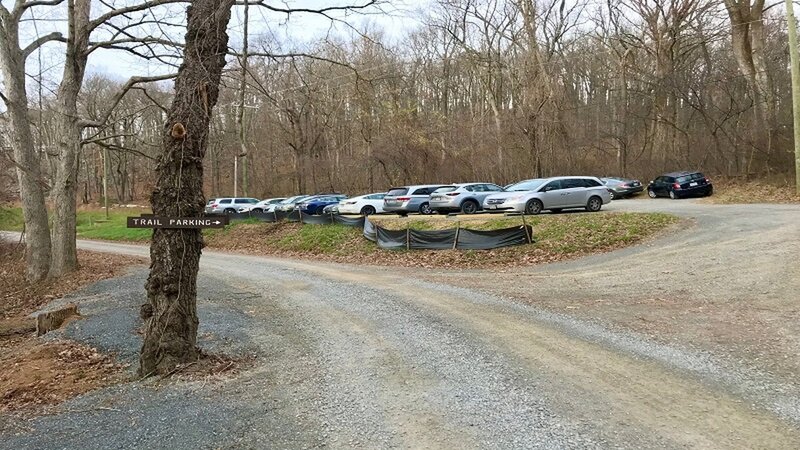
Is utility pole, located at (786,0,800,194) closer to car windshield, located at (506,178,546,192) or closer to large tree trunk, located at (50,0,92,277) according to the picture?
car windshield, located at (506,178,546,192)

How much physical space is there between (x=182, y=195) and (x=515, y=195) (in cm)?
1528

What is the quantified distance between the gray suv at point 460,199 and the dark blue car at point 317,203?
8.85 metres

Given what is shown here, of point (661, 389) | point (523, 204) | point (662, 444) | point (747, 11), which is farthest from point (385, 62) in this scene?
point (747, 11)

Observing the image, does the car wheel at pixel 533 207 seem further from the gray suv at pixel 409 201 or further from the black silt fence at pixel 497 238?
the gray suv at pixel 409 201

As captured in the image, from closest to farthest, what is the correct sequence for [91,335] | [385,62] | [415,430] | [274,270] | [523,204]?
[415,430], [91,335], [385,62], [274,270], [523,204]

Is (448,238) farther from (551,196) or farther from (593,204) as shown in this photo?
(593,204)

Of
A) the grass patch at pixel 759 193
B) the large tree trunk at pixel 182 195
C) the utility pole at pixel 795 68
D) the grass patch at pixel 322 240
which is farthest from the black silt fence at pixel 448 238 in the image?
the utility pole at pixel 795 68

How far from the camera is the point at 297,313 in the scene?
9.73m

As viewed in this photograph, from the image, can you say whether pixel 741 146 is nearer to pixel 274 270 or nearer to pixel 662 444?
pixel 274 270

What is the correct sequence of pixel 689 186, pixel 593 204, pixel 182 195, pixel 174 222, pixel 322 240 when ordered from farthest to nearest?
pixel 689 186 < pixel 322 240 < pixel 593 204 < pixel 182 195 < pixel 174 222

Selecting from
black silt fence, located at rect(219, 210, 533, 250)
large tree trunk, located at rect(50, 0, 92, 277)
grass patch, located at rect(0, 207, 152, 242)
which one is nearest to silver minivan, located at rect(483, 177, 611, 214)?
black silt fence, located at rect(219, 210, 533, 250)

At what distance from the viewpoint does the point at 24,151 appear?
1548cm

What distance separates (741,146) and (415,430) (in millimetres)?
30751

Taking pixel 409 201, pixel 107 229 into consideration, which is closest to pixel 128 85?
pixel 409 201
